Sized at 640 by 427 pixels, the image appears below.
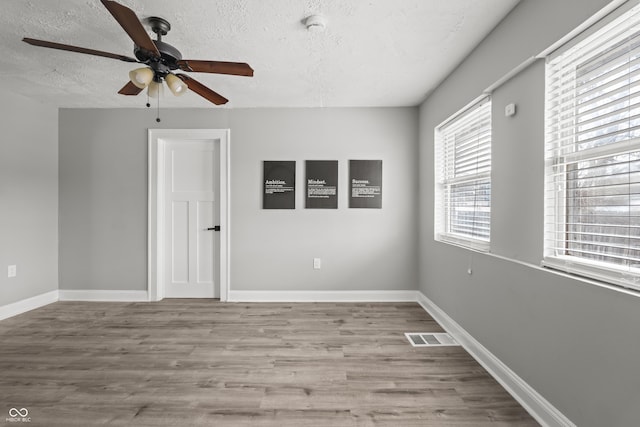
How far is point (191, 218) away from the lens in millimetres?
4031

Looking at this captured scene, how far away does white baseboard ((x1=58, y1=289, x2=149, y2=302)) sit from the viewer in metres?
3.93

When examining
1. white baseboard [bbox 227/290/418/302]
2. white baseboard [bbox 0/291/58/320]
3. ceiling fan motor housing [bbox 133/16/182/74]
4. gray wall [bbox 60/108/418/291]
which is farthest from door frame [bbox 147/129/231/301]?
ceiling fan motor housing [bbox 133/16/182/74]

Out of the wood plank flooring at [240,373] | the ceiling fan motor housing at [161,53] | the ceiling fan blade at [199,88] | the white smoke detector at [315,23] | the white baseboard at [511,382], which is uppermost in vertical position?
the white smoke detector at [315,23]

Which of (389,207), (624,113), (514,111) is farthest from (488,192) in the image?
(389,207)

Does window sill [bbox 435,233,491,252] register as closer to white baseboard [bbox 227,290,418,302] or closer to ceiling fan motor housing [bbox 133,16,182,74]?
white baseboard [bbox 227,290,418,302]

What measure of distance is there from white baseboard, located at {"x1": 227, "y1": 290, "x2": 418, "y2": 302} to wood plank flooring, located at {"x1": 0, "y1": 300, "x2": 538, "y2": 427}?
0.47 m

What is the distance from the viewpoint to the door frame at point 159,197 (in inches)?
154

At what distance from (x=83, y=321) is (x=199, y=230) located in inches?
59.8

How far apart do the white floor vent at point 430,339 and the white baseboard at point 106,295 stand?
3259 mm

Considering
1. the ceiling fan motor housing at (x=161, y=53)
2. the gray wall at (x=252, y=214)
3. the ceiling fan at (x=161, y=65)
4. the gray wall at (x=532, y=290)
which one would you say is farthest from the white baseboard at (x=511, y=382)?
the ceiling fan motor housing at (x=161, y=53)

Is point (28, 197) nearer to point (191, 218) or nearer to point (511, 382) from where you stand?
point (191, 218)

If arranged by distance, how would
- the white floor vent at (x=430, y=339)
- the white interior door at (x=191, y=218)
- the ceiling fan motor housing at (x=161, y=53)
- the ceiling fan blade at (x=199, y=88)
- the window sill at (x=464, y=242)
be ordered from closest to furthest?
the ceiling fan motor housing at (x=161, y=53)
the ceiling fan blade at (x=199, y=88)
the window sill at (x=464, y=242)
the white floor vent at (x=430, y=339)
the white interior door at (x=191, y=218)

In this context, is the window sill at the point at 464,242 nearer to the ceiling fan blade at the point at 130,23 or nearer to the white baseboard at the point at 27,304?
the ceiling fan blade at the point at 130,23

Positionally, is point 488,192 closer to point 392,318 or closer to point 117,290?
point 392,318
